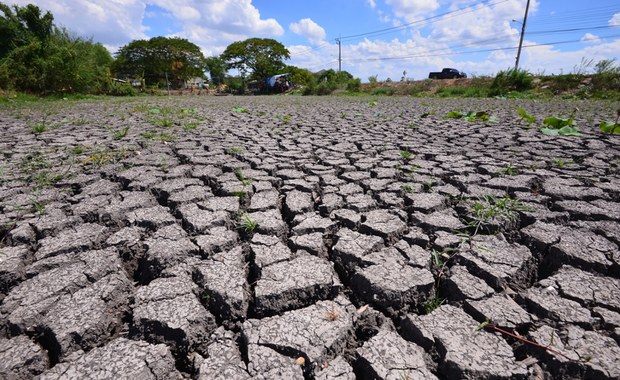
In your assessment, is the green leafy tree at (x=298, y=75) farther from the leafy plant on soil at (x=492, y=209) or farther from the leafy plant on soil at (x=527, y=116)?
the leafy plant on soil at (x=492, y=209)

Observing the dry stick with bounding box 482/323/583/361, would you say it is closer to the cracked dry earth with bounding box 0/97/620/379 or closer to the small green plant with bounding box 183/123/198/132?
the cracked dry earth with bounding box 0/97/620/379

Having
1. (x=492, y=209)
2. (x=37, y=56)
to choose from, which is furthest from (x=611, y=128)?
(x=37, y=56)

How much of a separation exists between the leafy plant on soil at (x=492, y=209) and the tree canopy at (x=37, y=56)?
14.0 meters

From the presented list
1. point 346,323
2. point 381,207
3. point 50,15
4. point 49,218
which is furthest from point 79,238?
point 50,15

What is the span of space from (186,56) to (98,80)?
20882 millimetres

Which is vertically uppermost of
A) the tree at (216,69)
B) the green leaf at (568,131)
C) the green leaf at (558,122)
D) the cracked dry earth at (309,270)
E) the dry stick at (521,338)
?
the tree at (216,69)

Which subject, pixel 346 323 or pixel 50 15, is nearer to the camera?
pixel 346 323

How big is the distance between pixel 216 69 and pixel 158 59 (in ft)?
29.7

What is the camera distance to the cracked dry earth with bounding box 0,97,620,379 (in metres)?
0.93

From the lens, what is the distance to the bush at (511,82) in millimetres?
14273

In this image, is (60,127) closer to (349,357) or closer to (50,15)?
(349,357)

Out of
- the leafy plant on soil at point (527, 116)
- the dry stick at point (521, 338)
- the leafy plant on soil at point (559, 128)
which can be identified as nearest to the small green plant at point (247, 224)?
the dry stick at point (521, 338)

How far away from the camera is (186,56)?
32594 millimetres

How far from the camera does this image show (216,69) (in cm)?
3984
